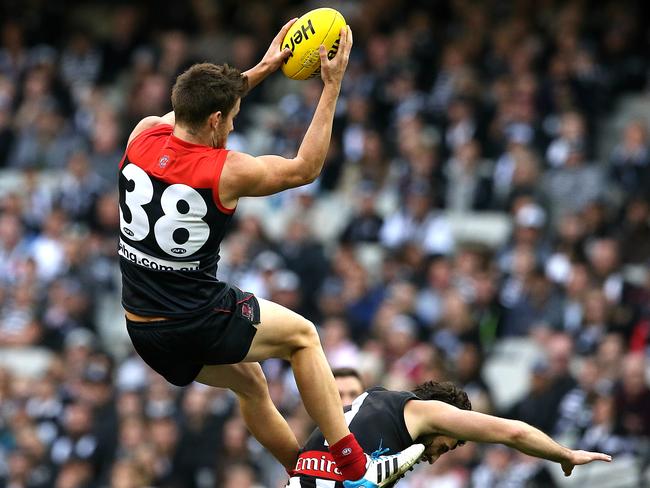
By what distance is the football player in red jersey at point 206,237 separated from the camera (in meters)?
6.64

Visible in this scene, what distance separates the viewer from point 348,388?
8.48 m

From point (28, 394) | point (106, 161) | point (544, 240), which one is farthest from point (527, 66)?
point (28, 394)

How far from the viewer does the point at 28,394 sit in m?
14.1

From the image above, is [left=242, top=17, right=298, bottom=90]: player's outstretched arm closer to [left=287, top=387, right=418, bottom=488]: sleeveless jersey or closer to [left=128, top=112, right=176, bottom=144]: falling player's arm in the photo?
[left=128, top=112, right=176, bottom=144]: falling player's arm

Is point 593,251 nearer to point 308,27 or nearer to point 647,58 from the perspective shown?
point 647,58

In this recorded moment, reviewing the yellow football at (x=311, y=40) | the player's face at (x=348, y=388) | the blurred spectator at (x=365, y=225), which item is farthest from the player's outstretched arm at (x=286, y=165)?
the blurred spectator at (x=365, y=225)

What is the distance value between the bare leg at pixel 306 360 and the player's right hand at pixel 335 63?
1144 millimetres

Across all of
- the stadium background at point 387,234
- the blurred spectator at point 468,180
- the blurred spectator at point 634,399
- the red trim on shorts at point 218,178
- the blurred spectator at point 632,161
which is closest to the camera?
the red trim on shorts at point 218,178

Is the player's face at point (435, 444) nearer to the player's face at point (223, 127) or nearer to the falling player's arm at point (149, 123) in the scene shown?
the player's face at point (223, 127)

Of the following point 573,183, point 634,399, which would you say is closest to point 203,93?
point 634,399

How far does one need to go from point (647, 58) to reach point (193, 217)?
9.82m

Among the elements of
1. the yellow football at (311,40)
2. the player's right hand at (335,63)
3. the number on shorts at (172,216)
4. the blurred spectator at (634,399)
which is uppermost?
the blurred spectator at (634,399)

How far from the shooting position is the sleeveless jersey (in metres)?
7.12

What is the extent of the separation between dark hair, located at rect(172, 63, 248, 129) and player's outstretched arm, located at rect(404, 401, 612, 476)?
1.83 meters
